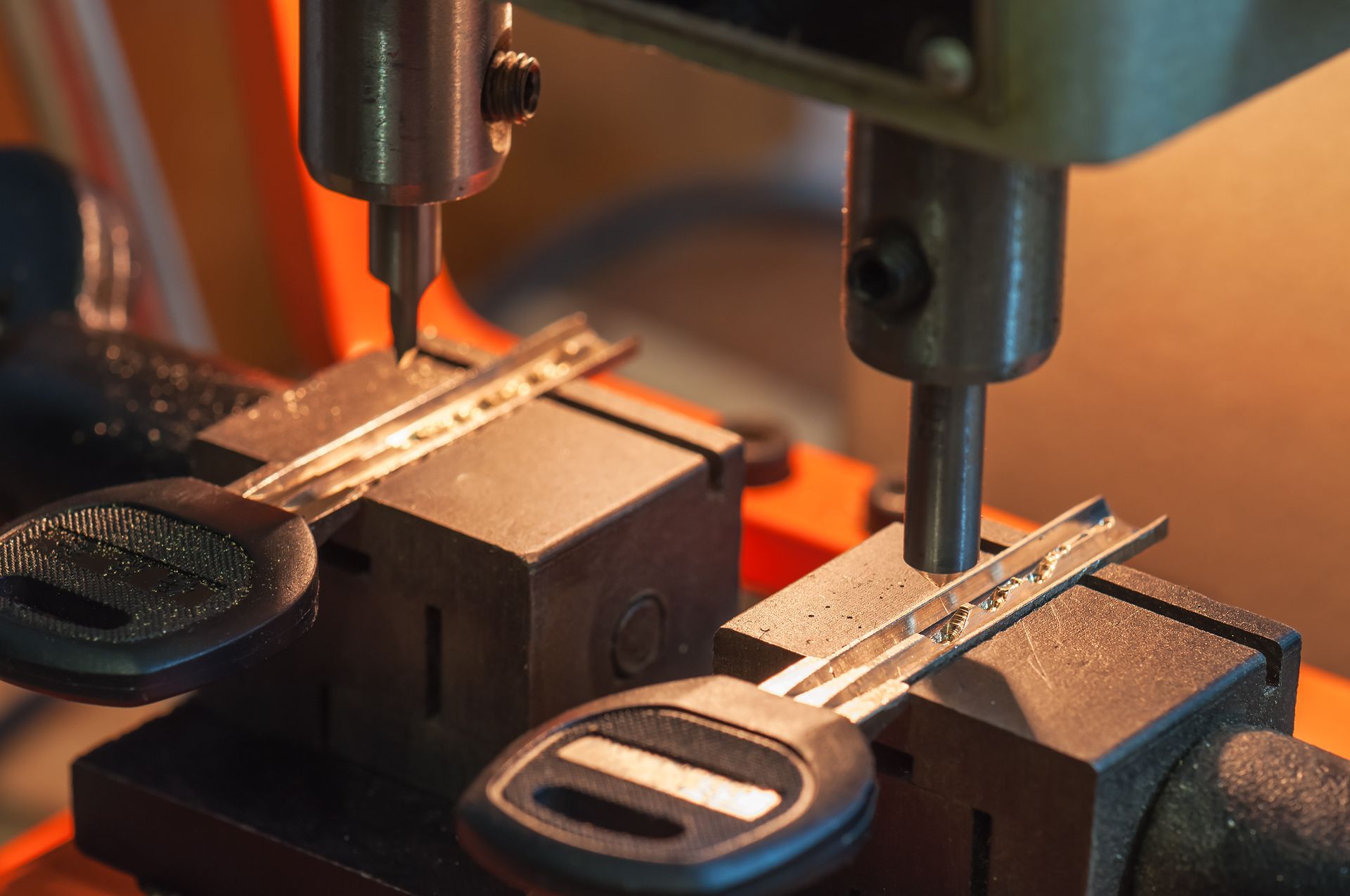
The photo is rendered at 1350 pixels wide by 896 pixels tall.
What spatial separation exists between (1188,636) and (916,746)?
12 cm

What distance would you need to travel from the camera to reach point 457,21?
25.0 inches

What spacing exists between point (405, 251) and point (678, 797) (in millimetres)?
291

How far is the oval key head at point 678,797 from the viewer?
0.47 m

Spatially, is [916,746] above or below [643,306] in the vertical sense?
above

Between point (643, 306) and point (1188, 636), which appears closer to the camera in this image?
point (1188, 636)

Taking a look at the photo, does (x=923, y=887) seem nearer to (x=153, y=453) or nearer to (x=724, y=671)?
(x=724, y=671)

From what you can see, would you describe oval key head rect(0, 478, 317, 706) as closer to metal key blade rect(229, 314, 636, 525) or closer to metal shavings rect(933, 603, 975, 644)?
metal key blade rect(229, 314, 636, 525)

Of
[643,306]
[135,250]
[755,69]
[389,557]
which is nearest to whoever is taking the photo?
[755,69]

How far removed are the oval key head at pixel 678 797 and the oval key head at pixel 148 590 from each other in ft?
0.39

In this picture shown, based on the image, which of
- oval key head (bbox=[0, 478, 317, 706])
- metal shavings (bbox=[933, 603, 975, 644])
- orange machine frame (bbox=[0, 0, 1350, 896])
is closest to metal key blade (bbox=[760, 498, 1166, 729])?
metal shavings (bbox=[933, 603, 975, 644])

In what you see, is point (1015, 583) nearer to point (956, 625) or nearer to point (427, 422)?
point (956, 625)

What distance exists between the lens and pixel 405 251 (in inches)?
28.0

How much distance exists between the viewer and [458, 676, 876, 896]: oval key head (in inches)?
18.6

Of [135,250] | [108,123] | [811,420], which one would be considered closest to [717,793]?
[135,250]
